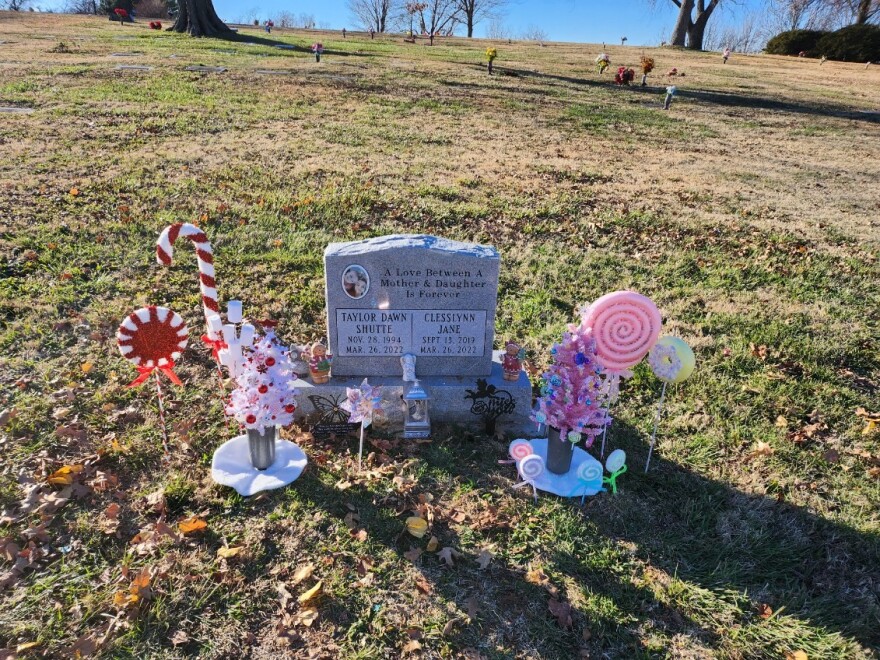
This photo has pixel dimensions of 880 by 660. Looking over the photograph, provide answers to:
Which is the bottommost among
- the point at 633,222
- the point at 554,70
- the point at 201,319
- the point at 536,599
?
the point at 536,599

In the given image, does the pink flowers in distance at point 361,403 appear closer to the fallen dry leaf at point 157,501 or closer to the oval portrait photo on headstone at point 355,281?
the oval portrait photo on headstone at point 355,281

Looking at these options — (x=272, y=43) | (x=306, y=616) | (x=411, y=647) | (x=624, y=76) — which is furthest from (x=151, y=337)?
(x=272, y=43)

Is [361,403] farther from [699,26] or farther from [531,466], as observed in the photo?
[699,26]

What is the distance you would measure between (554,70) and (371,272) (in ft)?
93.6

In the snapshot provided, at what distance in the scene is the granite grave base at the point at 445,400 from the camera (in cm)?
544

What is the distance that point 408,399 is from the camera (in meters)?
5.24

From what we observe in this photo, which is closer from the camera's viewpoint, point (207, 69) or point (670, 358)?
point (670, 358)

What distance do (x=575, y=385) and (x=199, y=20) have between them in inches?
1479

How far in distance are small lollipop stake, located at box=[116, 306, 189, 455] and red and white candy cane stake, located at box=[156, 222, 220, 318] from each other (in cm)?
55

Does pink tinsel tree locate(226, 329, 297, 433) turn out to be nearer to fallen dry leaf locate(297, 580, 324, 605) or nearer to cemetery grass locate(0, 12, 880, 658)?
cemetery grass locate(0, 12, 880, 658)

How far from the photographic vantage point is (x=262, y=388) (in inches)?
171

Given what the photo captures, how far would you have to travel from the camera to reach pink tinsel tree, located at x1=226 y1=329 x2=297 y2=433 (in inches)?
172

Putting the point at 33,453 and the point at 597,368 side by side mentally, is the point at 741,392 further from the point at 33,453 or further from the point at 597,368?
the point at 33,453

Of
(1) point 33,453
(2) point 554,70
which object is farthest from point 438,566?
(2) point 554,70
